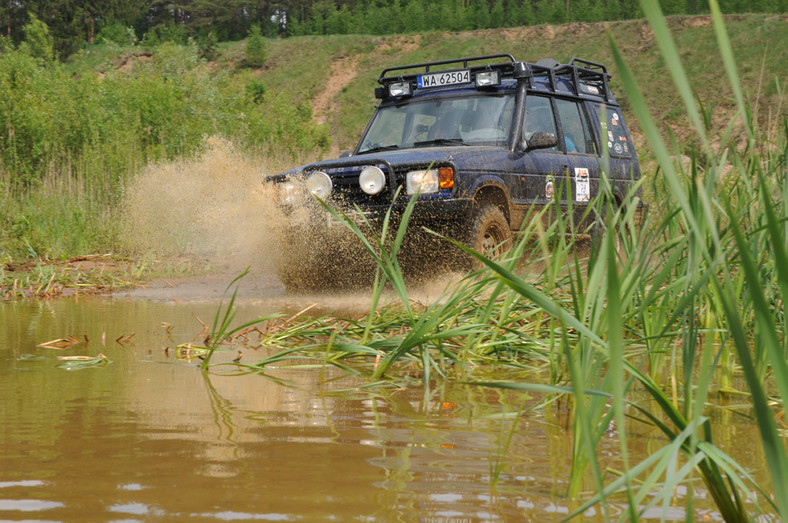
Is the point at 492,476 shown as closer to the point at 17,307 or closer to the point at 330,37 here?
the point at 17,307

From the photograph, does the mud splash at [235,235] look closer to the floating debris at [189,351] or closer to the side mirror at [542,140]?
the floating debris at [189,351]

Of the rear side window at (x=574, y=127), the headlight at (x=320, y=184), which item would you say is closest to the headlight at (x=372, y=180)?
the headlight at (x=320, y=184)

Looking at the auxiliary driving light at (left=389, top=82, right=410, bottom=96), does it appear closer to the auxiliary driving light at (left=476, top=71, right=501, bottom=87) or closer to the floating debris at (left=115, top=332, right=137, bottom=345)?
the auxiliary driving light at (left=476, top=71, right=501, bottom=87)

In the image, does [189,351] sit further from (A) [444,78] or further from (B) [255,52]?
(B) [255,52]

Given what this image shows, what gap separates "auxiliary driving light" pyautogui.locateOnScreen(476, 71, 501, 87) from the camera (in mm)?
7504

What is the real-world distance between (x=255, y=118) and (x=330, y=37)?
59.2 metres

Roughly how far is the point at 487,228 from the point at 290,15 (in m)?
92.1

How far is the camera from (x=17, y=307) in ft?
19.8

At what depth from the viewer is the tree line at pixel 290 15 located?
72.4 m

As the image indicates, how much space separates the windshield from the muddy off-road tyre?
78cm

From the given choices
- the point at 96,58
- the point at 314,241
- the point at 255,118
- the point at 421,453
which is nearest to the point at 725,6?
the point at 96,58

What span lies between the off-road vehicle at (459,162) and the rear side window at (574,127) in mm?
14

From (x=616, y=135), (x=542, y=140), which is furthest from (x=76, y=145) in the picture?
(x=616, y=135)

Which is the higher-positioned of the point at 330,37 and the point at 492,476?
the point at 330,37
